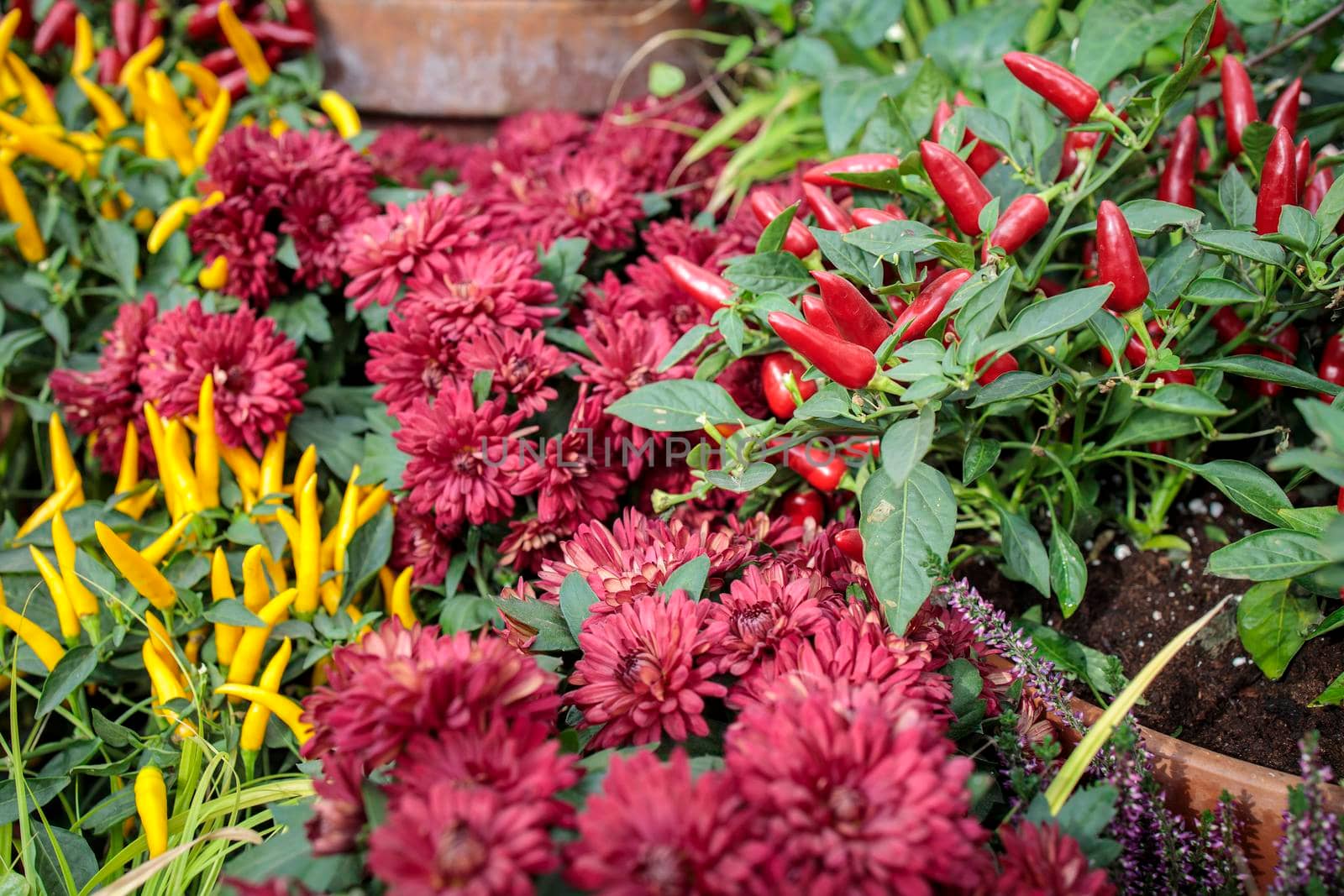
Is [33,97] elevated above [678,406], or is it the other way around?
[33,97]

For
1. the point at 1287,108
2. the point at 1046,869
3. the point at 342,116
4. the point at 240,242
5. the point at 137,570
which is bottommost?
the point at 137,570

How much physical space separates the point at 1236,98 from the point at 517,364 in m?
0.80

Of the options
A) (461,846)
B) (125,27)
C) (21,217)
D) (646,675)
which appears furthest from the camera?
(125,27)

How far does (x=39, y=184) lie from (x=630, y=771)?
1.42m

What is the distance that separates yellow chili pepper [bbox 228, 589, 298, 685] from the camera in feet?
3.11

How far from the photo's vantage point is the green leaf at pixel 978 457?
0.77 m

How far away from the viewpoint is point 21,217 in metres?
1.32

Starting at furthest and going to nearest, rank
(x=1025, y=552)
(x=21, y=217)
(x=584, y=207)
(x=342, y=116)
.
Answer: (x=342, y=116) → (x=21, y=217) → (x=584, y=207) → (x=1025, y=552)

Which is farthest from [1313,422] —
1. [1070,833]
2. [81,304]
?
[81,304]

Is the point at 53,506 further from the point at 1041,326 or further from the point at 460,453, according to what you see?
the point at 1041,326

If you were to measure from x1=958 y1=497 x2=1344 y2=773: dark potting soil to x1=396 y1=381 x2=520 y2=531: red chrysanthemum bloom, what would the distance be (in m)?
0.51

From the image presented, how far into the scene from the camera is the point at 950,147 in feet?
3.01

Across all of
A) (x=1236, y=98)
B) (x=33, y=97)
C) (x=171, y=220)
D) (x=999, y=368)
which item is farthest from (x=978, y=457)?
(x=33, y=97)

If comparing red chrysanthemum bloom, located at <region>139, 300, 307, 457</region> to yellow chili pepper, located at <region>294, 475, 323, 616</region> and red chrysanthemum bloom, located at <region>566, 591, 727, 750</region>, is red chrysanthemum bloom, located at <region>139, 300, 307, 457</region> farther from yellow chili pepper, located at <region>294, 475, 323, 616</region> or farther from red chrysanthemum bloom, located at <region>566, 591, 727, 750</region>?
red chrysanthemum bloom, located at <region>566, 591, 727, 750</region>
